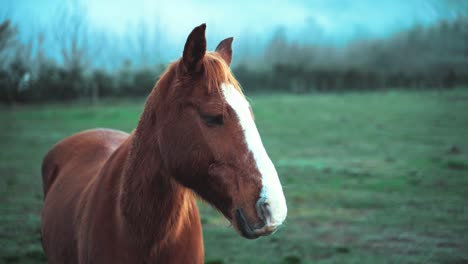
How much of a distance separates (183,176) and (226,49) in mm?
820

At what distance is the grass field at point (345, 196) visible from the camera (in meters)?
4.91

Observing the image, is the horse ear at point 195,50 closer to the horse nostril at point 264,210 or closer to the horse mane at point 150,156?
the horse mane at point 150,156

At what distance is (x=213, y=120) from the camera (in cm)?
193

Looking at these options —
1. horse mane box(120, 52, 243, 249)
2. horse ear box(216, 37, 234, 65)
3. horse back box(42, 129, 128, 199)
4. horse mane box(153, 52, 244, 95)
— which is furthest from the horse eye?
horse back box(42, 129, 128, 199)

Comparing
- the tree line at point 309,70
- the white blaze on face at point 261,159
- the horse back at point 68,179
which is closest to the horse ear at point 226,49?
the white blaze on face at point 261,159

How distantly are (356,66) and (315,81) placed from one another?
5543 millimetres

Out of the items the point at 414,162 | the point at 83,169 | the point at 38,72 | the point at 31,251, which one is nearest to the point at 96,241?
the point at 83,169

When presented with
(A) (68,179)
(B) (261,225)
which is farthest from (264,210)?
(A) (68,179)

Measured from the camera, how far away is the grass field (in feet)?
16.1

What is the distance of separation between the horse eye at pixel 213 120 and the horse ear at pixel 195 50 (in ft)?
0.83

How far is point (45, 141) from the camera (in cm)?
1430

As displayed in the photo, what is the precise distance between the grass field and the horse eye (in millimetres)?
837

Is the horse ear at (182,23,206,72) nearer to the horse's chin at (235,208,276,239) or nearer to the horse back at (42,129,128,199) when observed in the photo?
the horse's chin at (235,208,276,239)

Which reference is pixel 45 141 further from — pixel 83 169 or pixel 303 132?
pixel 83 169
